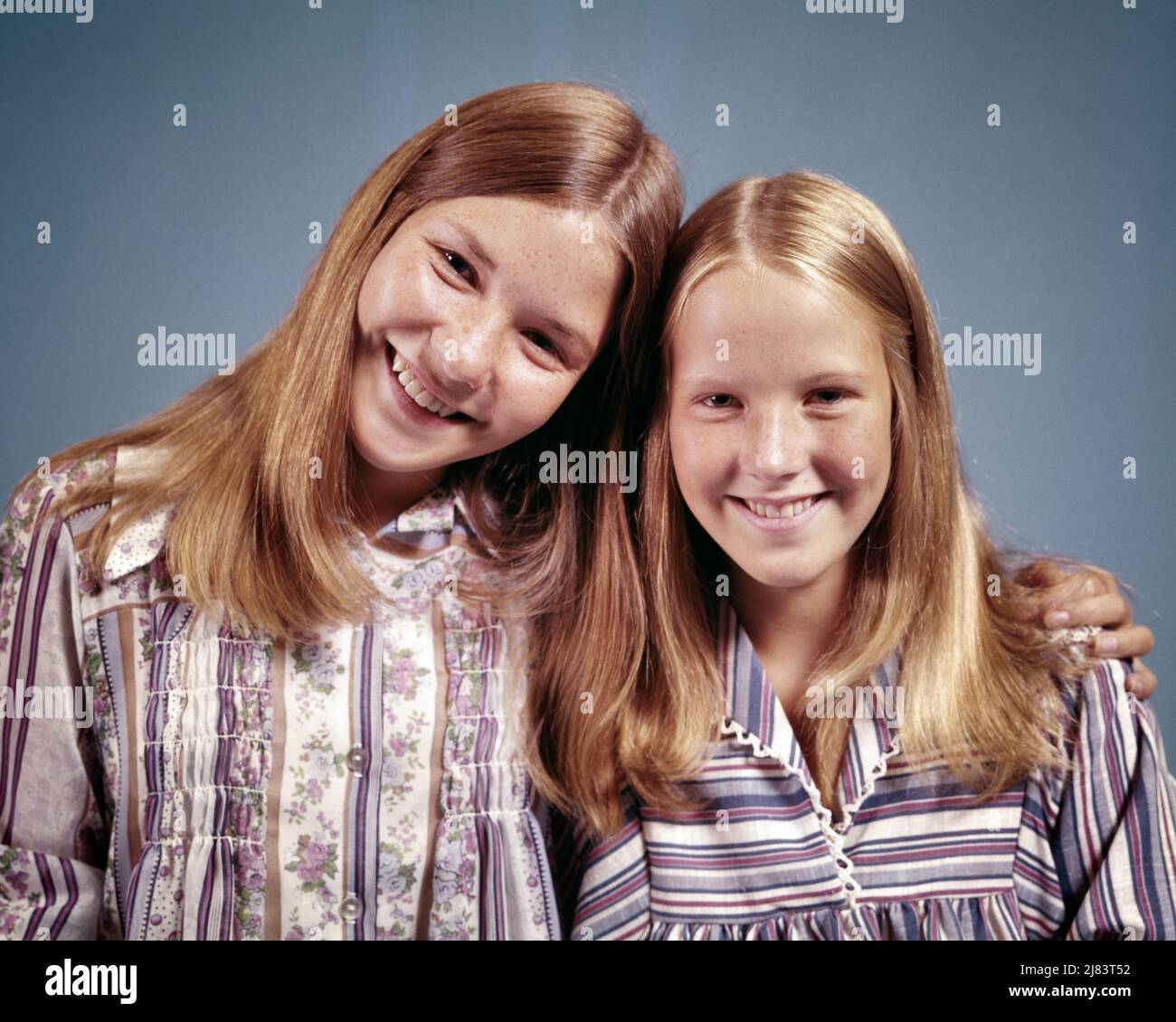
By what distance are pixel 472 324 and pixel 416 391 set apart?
0.12 meters

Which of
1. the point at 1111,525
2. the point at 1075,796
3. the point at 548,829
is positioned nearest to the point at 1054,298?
the point at 1111,525

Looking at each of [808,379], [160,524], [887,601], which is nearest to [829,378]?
[808,379]

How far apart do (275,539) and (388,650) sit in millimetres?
210

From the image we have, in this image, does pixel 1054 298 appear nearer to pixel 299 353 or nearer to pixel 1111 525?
pixel 1111 525

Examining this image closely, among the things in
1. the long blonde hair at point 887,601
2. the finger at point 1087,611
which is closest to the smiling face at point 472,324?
the long blonde hair at point 887,601

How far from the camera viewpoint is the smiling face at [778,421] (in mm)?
1365

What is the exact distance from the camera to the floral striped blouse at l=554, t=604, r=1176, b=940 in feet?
4.75

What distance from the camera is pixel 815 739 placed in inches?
60.1

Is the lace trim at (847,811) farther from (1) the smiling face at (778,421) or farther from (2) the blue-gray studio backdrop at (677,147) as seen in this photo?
(2) the blue-gray studio backdrop at (677,147)

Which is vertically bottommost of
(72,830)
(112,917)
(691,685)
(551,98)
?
(112,917)

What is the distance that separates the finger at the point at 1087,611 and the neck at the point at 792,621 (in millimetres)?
264

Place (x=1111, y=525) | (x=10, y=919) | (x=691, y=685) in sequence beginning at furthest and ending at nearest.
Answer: (x=1111, y=525), (x=691, y=685), (x=10, y=919)

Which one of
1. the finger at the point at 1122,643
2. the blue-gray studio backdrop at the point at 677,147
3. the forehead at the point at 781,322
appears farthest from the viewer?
the blue-gray studio backdrop at the point at 677,147

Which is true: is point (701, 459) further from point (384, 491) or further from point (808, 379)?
point (384, 491)
